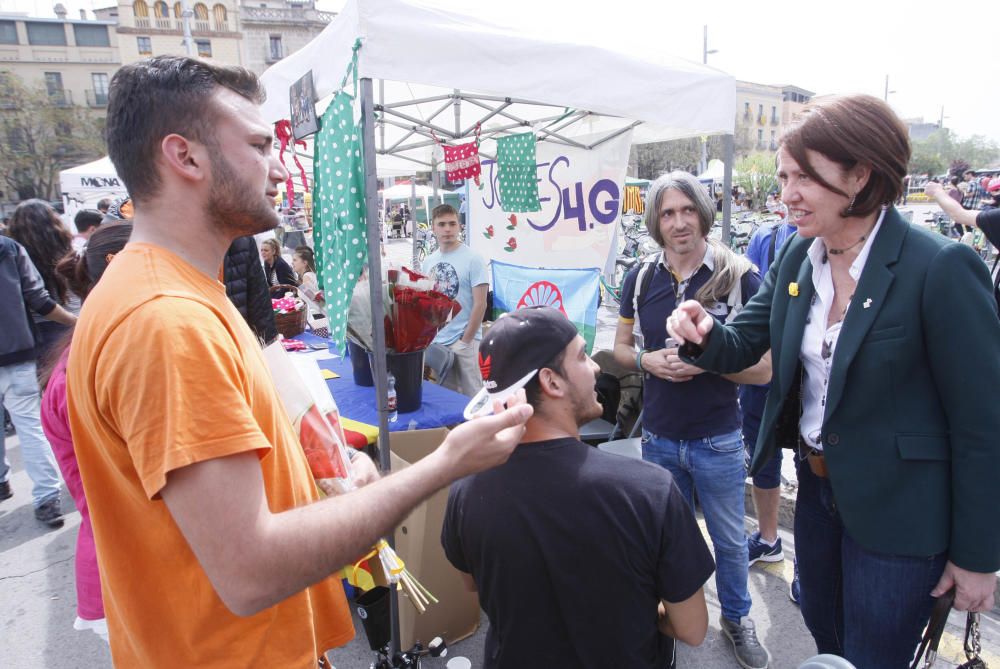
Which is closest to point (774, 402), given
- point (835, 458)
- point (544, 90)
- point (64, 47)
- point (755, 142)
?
point (835, 458)

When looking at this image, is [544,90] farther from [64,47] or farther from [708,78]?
[64,47]

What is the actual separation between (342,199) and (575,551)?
1.70 m

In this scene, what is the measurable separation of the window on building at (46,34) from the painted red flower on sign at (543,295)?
205 ft

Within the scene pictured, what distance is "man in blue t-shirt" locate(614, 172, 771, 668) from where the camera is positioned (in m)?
2.38

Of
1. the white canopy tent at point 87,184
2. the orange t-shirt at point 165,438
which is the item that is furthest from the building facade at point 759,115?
the orange t-shirt at point 165,438

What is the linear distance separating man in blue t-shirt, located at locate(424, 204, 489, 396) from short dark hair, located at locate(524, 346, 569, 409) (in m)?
3.40

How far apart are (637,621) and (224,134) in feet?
4.46

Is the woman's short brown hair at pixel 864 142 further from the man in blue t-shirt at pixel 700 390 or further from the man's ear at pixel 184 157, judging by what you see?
the man's ear at pixel 184 157

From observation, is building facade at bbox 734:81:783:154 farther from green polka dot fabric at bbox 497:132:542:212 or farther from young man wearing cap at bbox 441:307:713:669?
young man wearing cap at bbox 441:307:713:669

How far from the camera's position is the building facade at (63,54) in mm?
47875

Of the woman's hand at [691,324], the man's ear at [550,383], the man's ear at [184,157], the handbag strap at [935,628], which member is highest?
the man's ear at [184,157]

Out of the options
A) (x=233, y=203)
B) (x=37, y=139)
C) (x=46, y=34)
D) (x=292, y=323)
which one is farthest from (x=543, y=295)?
(x=46, y=34)

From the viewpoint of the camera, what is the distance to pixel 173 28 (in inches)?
1831

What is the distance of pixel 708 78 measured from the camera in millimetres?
3225
